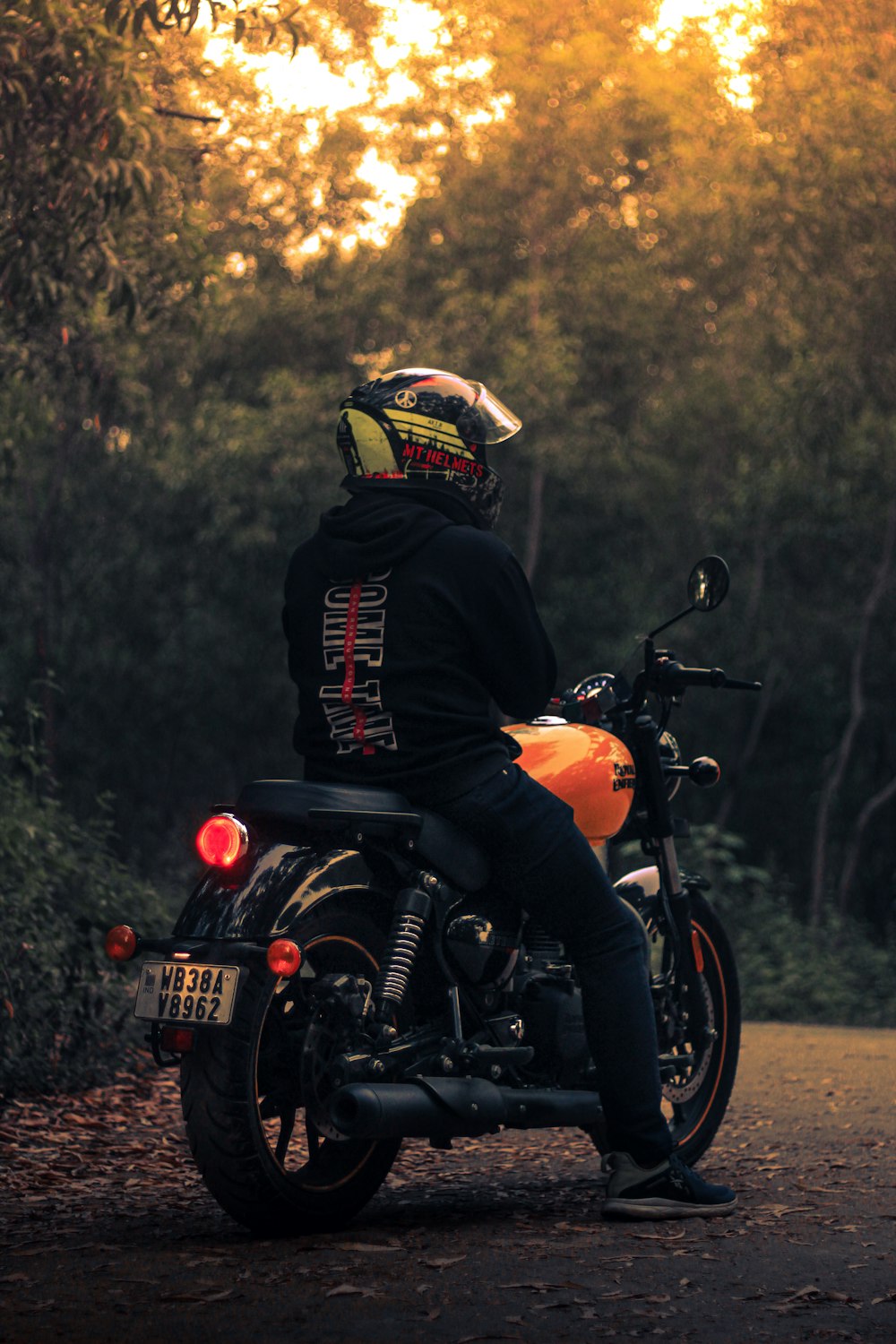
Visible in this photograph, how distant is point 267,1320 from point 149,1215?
1.54 metres

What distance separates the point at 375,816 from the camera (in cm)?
531

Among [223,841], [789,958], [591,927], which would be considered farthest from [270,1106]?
[789,958]

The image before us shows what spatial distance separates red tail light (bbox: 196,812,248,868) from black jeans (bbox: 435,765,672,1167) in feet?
1.98

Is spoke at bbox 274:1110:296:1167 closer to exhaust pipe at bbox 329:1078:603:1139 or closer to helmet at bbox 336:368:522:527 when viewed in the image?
exhaust pipe at bbox 329:1078:603:1139

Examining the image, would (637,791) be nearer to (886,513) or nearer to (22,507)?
(886,513)

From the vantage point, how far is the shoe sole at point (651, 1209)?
561cm

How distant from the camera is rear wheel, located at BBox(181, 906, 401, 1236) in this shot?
5.05 m

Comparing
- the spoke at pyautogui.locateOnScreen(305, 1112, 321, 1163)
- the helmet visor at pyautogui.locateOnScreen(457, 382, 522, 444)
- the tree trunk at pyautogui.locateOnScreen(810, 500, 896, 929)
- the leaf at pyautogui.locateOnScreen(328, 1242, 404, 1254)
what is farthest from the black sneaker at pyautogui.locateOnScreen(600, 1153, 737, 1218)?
the tree trunk at pyautogui.locateOnScreen(810, 500, 896, 929)

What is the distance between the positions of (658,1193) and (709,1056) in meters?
1.11

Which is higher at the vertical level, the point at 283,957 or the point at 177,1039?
the point at 283,957

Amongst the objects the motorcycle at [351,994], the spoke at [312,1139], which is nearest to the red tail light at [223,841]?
the motorcycle at [351,994]

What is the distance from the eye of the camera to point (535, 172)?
27641 millimetres

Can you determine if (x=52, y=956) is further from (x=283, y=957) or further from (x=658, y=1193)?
(x=283, y=957)

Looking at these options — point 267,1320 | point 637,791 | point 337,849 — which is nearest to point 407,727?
point 337,849
